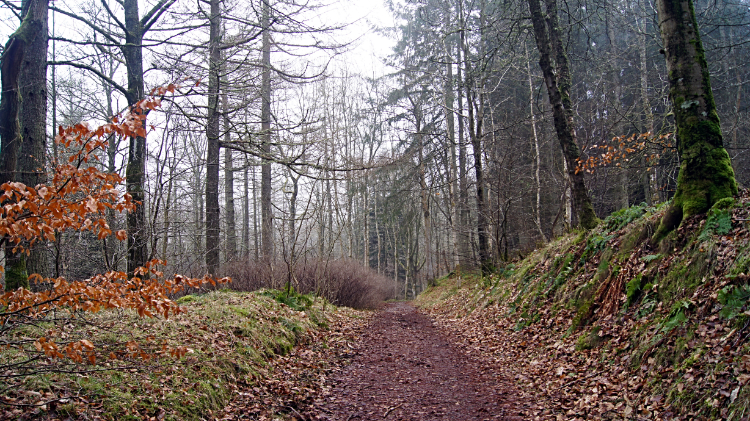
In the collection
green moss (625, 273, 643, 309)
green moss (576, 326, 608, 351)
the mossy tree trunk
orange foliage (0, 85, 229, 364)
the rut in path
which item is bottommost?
the rut in path

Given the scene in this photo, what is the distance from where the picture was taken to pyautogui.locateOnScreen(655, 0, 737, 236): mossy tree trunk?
16.6ft

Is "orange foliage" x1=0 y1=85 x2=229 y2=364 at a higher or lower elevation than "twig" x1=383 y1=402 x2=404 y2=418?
higher

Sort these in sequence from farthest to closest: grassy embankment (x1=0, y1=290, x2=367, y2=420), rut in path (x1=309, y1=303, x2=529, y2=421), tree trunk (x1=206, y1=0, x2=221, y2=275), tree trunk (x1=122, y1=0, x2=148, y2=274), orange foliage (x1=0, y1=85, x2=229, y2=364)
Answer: tree trunk (x1=206, y1=0, x2=221, y2=275) < tree trunk (x1=122, y1=0, x2=148, y2=274) < rut in path (x1=309, y1=303, x2=529, y2=421) < grassy embankment (x1=0, y1=290, x2=367, y2=420) < orange foliage (x1=0, y1=85, x2=229, y2=364)

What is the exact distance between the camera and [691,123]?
5.30 m

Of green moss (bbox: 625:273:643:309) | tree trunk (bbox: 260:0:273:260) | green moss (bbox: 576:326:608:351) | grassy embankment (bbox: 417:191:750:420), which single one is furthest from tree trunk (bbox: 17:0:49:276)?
green moss (bbox: 625:273:643:309)

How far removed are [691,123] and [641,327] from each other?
2.82 metres

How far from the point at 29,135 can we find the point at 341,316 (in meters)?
7.81

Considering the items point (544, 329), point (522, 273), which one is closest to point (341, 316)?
point (522, 273)

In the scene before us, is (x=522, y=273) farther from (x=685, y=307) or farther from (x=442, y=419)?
(x=442, y=419)

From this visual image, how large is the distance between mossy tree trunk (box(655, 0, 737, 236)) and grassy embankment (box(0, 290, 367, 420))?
5.48 meters

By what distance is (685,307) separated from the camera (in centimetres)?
412

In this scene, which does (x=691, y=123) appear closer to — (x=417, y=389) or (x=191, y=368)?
(x=417, y=389)

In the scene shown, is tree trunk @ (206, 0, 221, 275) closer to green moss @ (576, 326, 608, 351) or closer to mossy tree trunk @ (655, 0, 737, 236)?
green moss @ (576, 326, 608, 351)

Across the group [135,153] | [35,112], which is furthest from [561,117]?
[35,112]
